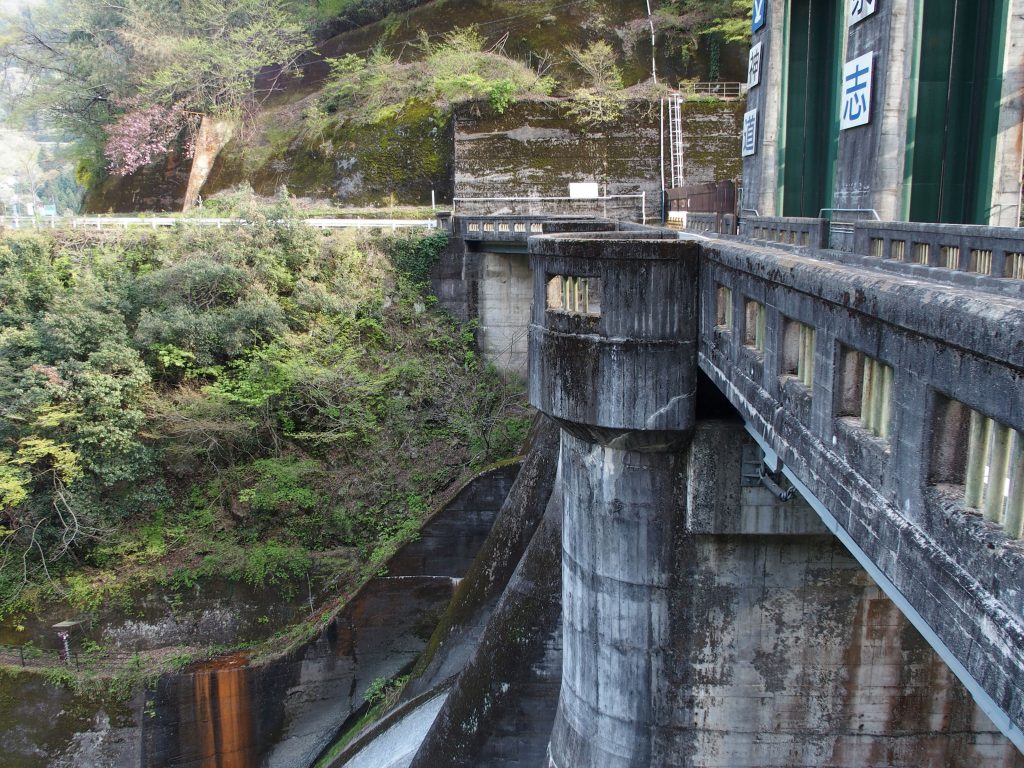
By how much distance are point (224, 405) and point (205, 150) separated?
15.9 meters

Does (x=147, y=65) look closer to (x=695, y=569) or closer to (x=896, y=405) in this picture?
(x=695, y=569)

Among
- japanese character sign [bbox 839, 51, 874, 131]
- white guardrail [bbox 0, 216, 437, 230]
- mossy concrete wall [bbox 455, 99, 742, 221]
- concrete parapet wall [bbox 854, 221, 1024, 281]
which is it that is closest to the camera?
concrete parapet wall [bbox 854, 221, 1024, 281]

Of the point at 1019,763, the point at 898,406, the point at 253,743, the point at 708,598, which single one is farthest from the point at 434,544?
the point at 898,406

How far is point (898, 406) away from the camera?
3.95 m

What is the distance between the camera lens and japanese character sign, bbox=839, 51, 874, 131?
1199cm

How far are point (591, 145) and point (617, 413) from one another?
21.2 meters

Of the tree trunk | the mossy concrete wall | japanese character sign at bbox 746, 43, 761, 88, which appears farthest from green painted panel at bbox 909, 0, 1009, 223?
the tree trunk

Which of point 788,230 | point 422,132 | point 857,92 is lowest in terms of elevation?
point 788,230

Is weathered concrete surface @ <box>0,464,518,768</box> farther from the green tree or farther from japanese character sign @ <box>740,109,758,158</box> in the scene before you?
the green tree

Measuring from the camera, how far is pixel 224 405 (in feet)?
63.2

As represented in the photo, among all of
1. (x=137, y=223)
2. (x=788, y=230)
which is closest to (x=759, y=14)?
(x=788, y=230)

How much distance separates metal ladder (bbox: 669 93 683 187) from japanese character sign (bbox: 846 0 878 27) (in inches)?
544

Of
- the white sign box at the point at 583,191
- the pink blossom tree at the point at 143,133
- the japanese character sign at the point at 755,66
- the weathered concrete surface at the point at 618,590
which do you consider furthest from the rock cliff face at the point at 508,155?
the weathered concrete surface at the point at 618,590

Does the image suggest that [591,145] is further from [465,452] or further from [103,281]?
[103,281]
